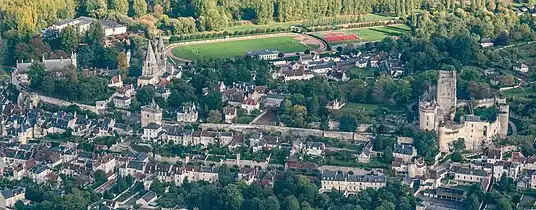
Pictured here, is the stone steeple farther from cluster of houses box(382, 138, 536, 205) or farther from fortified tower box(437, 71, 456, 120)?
cluster of houses box(382, 138, 536, 205)

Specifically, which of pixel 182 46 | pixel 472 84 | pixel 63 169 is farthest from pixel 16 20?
pixel 472 84

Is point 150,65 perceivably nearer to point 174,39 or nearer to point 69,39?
point 69,39

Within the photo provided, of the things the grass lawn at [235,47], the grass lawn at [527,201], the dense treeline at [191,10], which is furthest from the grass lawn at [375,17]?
the grass lawn at [527,201]

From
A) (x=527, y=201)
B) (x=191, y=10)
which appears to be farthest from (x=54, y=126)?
(x=191, y=10)

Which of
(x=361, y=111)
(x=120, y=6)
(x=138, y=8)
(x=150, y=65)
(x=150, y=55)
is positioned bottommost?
(x=361, y=111)

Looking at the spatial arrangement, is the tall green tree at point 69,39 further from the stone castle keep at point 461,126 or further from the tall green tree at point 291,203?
the tall green tree at point 291,203

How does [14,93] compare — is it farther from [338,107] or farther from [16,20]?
[338,107]
